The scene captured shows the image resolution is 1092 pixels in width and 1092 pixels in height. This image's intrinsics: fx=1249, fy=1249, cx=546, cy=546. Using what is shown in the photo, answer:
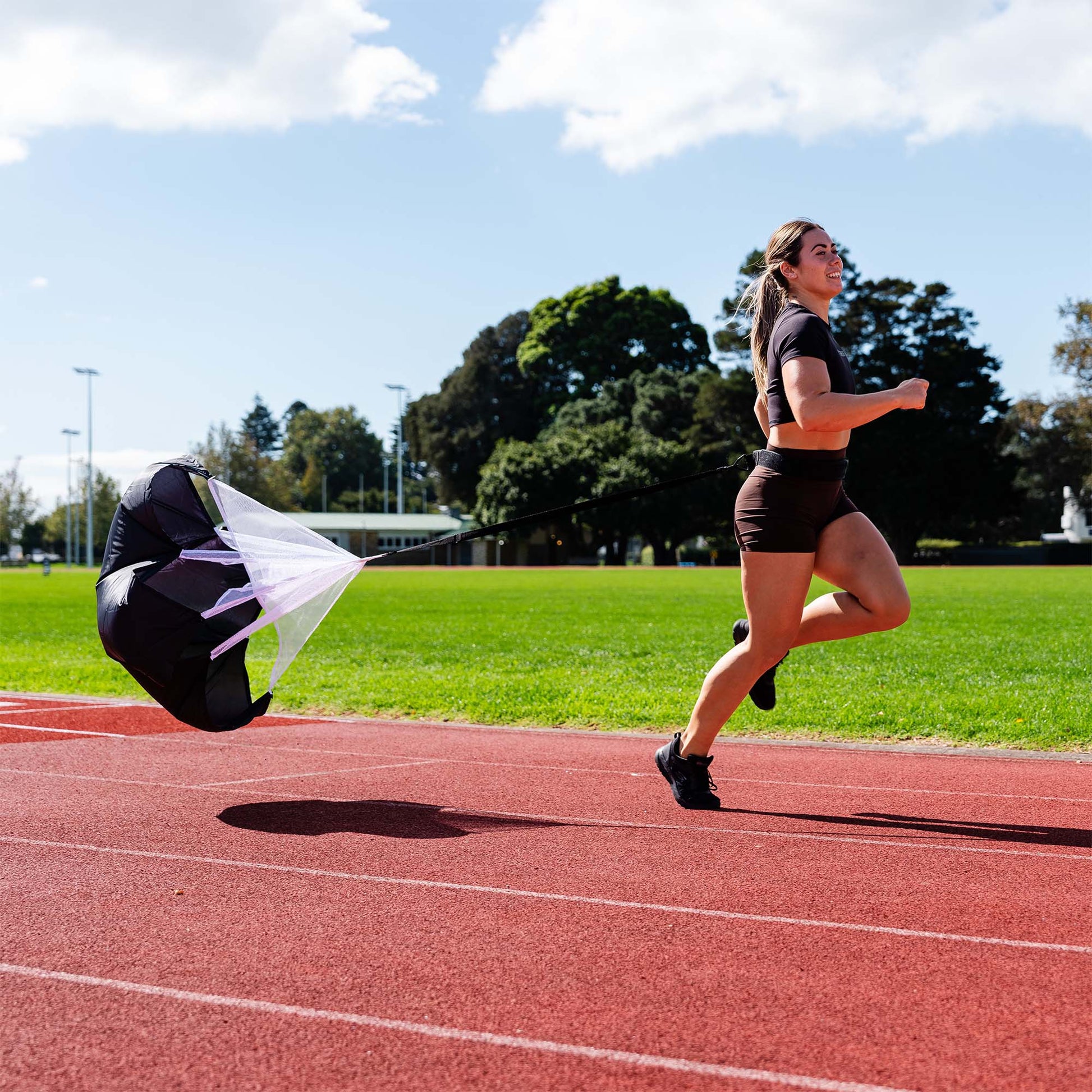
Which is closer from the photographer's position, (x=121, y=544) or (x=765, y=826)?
(x=765, y=826)

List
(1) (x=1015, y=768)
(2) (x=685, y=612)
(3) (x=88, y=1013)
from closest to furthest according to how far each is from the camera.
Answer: (3) (x=88, y=1013)
(1) (x=1015, y=768)
(2) (x=685, y=612)

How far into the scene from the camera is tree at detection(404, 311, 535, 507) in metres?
87.5

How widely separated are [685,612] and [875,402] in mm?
17283

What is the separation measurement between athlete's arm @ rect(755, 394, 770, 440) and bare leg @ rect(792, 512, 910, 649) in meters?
0.52

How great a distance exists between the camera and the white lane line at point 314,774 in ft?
20.8

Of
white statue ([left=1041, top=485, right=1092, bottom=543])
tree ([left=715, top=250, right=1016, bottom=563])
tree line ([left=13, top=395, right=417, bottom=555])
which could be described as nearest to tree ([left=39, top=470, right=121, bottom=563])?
tree line ([left=13, top=395, right=417, bottom=555])

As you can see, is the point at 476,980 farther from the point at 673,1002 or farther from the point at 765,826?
the point at 765,826

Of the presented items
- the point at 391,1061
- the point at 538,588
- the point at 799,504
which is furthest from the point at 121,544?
the point at 538,588

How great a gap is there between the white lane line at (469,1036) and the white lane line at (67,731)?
15.6 feet

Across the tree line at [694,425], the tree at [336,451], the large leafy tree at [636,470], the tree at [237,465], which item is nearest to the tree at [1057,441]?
the tree line at [694,425]

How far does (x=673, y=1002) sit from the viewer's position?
3.14 metres

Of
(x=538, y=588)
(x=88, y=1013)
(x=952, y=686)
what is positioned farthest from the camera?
(x=538, y=588)

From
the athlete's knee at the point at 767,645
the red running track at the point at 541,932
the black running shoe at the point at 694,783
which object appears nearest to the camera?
the red running track at the point at 541,932

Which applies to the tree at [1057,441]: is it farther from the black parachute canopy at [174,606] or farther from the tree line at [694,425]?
the black parachute canopy at [174,606]
